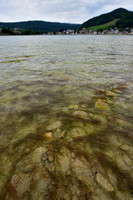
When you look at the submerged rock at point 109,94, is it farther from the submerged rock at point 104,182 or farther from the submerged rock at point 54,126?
the submerged rock at point 104,182

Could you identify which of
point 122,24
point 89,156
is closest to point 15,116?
point 89,156

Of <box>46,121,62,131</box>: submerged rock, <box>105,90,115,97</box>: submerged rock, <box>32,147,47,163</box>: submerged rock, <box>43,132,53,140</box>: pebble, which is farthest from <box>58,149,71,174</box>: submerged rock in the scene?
<box>105,90,115,97</box>: submerged rock

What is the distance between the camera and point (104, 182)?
4.86 feet

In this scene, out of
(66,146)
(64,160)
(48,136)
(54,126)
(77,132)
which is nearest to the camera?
(64,160)

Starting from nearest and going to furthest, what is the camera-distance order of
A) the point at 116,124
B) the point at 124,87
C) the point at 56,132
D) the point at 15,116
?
the point at 56,132
the point at 116,124
the point at 15,116
the point at 124,87

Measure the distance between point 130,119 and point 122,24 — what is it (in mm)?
237716

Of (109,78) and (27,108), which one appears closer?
(27,108)

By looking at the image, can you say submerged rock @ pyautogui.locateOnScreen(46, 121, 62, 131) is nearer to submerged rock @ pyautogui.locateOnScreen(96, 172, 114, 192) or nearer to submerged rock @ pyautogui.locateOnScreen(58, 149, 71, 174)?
submerged rock @ pyautogui.locateOnScreen(58, 149, 71, 174)

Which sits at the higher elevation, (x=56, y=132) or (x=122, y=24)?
(x=122, y=24)

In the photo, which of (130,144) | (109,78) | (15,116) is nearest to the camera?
(130,144)

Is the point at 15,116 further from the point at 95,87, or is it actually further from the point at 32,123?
the point at 95,87

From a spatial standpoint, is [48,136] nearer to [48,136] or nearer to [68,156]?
[48,136]

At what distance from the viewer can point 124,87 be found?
449cm

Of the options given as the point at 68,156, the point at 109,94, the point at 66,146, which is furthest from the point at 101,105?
the point at 68,156
